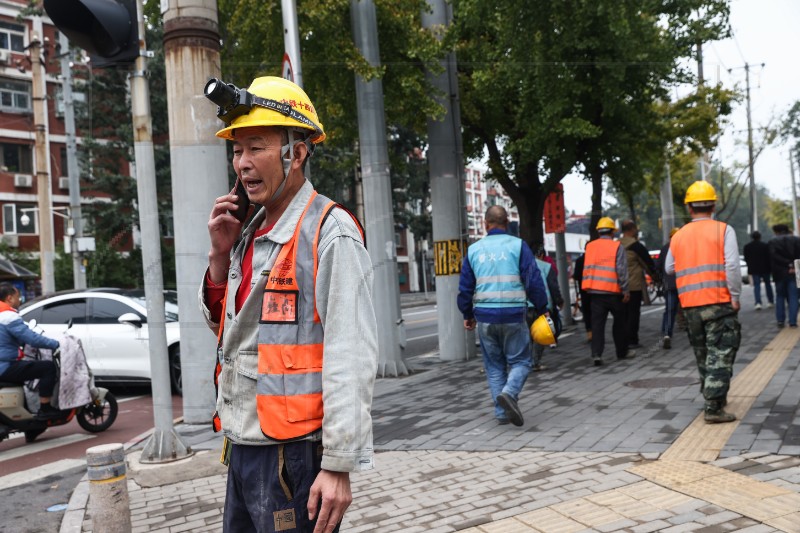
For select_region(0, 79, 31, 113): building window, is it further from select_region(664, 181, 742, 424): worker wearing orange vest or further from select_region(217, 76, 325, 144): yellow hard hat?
select_region(217, 76, 325, 144): yellow hard hat

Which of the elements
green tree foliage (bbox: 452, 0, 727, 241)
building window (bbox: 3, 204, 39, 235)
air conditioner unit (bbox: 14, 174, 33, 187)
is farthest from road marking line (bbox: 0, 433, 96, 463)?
air conditioner unit (bbox: 14, 174, 33, 187)

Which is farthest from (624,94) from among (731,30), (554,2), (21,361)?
(21,361)

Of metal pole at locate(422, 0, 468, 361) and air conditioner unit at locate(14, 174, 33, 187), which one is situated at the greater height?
air conditioner unit at locate(14, 174, 33, 187)

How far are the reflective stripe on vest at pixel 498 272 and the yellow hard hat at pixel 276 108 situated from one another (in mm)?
4741

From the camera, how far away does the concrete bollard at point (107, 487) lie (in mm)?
4387

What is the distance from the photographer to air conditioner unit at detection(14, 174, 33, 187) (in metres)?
36.8

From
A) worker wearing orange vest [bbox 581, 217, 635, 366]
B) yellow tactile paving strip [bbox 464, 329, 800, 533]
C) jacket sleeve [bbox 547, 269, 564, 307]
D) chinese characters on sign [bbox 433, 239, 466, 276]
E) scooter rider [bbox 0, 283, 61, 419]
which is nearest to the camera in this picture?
yellow tactile paving strip [bbox 464, 329, 800, 533]

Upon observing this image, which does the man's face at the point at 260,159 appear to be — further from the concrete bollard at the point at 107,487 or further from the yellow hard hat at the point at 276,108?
the concrete bollard at the point at 107,487

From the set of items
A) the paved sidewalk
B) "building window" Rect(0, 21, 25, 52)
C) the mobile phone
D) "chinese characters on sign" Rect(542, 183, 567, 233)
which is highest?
"building window" Rect(0, 21, 25, 52)

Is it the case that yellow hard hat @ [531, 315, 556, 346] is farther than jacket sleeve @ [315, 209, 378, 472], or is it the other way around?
yellow hard hat @ [531, 315, 556, 346]

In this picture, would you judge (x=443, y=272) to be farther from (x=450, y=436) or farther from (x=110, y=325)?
(x=450, y=436)

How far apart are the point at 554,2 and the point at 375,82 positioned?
2960mm

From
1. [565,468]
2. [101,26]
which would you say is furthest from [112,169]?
[565,468]

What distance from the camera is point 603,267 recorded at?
10.9 meters
